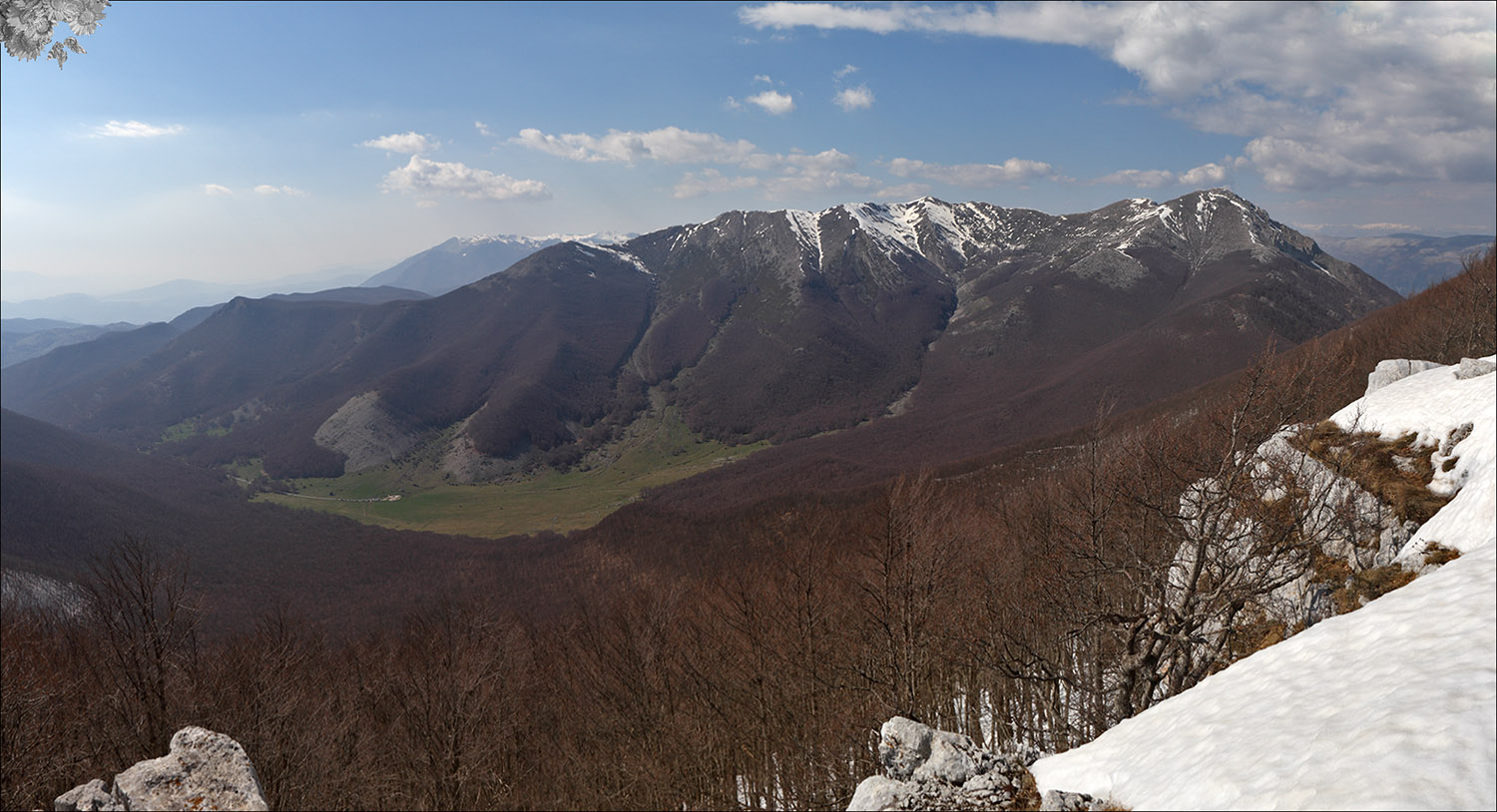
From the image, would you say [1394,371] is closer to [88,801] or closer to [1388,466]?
[1388,466]

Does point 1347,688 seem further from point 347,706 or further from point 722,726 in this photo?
point 347,706

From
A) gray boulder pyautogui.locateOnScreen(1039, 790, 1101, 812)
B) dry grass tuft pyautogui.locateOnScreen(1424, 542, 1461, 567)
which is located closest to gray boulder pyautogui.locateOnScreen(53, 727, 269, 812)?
gray boulder pyautogui.locateOnScreen(1039, 790, 1101, 812)

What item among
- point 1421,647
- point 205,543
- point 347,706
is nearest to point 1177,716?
point 1421,647

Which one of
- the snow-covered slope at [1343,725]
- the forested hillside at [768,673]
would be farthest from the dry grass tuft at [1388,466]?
the snow-covered slope at [1343,725]

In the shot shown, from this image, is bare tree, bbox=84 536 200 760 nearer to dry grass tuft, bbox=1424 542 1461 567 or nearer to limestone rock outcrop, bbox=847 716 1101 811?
limestone rock outcrop, bbox=847 716 1101 811

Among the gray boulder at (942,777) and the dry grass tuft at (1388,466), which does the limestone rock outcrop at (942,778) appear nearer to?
the gray boulder at (942,777)

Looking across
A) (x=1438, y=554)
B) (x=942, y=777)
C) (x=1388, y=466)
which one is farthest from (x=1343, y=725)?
(x=1388, y=466)

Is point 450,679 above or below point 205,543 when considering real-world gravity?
above
